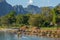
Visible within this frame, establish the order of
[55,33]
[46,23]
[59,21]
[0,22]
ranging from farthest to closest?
[0,22] < [46,23] < [59,21] < [55,33]

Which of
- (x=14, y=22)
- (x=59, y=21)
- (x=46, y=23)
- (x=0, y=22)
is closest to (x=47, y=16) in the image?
(x=46, y=23)

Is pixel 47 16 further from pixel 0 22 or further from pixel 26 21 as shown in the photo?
pixel 0 22

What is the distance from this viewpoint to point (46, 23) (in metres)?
70.9

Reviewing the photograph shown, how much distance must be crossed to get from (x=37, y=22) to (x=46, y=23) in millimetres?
2564

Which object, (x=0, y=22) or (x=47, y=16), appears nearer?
(x=47, y=16)

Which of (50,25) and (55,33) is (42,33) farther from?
(50,25)

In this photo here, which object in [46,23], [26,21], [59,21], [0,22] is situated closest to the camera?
[59,21]

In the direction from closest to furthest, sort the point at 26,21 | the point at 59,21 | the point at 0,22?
the point at 59,21
the point at 26,21
the point at 0,22

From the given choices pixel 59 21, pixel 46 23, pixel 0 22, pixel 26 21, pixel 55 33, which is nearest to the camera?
pixel 55 33

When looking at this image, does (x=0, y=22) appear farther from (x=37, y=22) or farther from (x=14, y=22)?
(x=37, y=22)

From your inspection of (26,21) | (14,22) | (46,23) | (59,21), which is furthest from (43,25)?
(14,22)

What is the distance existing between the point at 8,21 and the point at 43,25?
65.6 ft

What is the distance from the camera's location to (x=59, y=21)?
217 feet

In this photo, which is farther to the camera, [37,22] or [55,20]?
[37,22]
